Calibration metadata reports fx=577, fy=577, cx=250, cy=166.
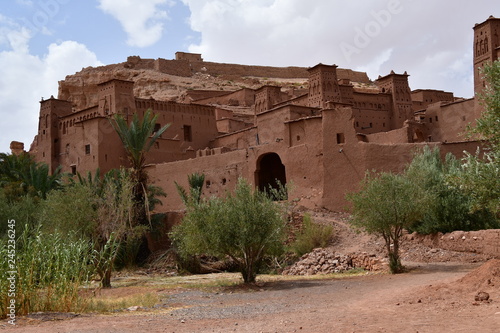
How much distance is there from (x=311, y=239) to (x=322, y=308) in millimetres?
11413

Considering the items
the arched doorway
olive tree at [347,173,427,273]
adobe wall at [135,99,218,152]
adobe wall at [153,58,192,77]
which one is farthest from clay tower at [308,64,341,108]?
adobe wall at [153,58,192,77]

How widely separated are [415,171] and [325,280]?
6.15 meters

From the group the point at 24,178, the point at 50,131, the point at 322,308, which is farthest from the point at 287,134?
the point at 50,131

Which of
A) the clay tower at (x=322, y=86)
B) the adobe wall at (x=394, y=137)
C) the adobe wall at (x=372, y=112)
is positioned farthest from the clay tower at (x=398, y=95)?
the adobe wall at (x=394, y=137)

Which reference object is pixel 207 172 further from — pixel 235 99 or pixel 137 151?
pixel 235 99

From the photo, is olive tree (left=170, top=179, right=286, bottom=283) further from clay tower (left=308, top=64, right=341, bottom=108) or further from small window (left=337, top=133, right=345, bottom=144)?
clay tower (left=308, top=64, right=341, bottom=108)

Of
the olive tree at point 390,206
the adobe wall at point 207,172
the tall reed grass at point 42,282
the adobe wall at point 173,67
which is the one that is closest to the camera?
the tall reed grass at point 42,282

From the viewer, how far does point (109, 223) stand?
19203 mm

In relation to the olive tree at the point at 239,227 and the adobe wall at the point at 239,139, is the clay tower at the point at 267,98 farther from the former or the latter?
the olive tree at the point at 239,227

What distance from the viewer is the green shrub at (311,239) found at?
21875 millimetres

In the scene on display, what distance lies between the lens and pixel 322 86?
39031 mm

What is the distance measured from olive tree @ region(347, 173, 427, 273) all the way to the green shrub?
16.1 feet

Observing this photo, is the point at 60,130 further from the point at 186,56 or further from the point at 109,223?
the point at 186,56

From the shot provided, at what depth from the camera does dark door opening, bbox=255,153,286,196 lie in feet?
103
